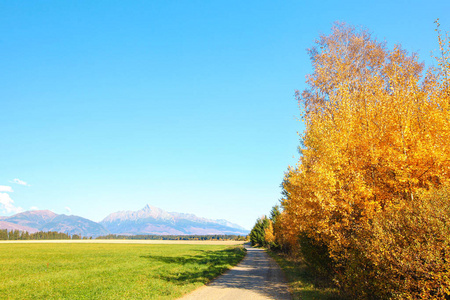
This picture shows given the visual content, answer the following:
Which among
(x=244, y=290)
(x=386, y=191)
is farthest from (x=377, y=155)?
(x=244, y=290)

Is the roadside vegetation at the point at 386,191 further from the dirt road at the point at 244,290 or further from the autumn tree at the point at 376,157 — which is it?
the dirt road at the point at 244,290

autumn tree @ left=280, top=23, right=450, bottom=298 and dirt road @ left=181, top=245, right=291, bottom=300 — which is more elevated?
Result: autumn tree @ left=280, top=23, right=450, bottom=298

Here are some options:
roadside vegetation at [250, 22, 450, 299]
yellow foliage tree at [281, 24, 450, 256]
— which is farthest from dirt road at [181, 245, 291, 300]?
yellow foliage tree at [281, 24, 450, 256]

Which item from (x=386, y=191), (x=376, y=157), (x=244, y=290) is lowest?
(x=244, y=290)

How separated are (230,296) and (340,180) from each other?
8.05 m

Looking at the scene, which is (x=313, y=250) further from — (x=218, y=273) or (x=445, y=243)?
(x=445, y=243)

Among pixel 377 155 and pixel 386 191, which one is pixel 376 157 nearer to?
pixel 377 155

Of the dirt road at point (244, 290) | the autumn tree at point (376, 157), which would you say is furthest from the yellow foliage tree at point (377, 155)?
the dirt road at point (244, 290)

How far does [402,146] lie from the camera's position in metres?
10.6

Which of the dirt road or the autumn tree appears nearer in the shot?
the autumn tree

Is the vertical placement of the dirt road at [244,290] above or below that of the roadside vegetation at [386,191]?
below

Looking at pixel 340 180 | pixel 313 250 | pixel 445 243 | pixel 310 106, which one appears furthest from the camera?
pixel 310 106

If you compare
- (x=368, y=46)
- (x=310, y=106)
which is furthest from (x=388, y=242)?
(x=368, y=46)

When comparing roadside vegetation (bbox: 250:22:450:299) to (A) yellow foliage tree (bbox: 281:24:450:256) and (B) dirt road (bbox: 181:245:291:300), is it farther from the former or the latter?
(B) dirt road (bbox: 181:245:291:300)
